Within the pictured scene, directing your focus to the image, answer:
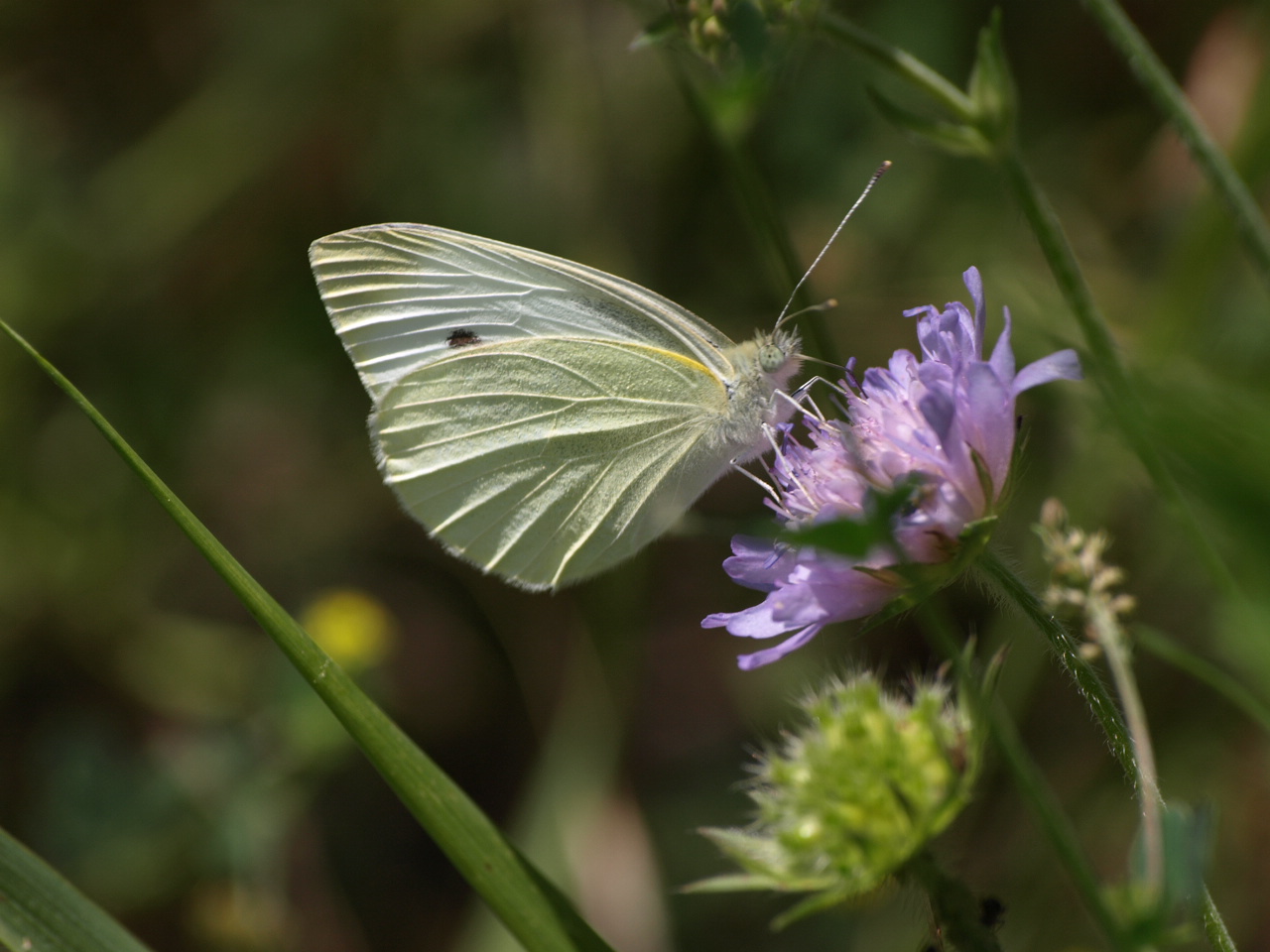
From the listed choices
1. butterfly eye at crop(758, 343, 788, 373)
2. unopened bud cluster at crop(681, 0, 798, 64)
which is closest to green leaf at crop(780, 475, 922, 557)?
unopened bud cluster at crop(681, 0, 798, 64)

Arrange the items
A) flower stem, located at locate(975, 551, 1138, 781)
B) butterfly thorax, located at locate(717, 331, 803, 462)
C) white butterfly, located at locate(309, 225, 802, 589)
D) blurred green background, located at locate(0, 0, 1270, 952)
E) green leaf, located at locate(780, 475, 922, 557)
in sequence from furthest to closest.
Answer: blurred green background, located at locate(0, 0, 1270, 952), white butterfly, located at locate(309, 225, 802, 589), butterfly thorax, located at locate(717, 331, 803, 462), flower stem, located at locate(975, 551, 1138, 781), green leaf, located at locate(780, 475, 922, 557)

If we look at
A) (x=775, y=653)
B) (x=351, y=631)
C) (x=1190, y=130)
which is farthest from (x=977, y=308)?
(x=351, y=631)

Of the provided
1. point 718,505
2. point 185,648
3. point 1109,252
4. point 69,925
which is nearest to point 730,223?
point 718,505

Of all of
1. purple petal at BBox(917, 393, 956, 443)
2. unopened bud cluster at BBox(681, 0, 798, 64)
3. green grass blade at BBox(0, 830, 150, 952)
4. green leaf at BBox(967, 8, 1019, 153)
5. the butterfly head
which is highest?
unopened bud cluster at BBox(681, 0, 798, 64)

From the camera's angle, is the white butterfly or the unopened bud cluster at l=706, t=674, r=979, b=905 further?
the white butterfly

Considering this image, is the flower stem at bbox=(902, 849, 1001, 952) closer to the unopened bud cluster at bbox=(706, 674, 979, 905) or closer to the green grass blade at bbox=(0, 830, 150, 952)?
the unopened bud cluster at bbox=(706, 674, 979, 905)

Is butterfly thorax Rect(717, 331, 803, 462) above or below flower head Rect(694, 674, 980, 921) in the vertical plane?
below

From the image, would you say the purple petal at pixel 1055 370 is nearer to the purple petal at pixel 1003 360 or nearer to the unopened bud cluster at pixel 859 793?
the purple petal at pixel 1003 360
